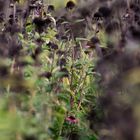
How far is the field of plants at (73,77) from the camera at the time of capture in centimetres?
131

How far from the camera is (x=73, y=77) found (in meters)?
3.25

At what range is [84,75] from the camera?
324 centimetres

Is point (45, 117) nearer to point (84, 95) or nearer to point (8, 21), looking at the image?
point (84, 95)

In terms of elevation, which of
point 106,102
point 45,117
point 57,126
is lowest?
point 57,126

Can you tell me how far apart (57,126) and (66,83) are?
620 millimetres

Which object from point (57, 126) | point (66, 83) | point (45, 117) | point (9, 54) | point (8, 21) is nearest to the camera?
point (45, 117)

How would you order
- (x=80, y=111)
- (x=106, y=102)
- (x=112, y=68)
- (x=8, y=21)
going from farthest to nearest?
1. (x=8, y=21)
2. (x=80, y=111)
3. (x=112, y=68)
4. (x=106, y=102)

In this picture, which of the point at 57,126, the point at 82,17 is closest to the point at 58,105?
the point at 57,126

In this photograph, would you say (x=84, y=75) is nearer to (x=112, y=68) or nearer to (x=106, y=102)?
(x=112, y=68)

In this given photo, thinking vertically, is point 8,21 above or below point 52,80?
above

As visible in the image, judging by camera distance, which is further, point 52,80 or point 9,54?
point 52,80

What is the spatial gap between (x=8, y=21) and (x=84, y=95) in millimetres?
906

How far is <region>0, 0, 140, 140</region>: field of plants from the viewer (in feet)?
4.30

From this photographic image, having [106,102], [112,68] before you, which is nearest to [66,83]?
[112,68]
